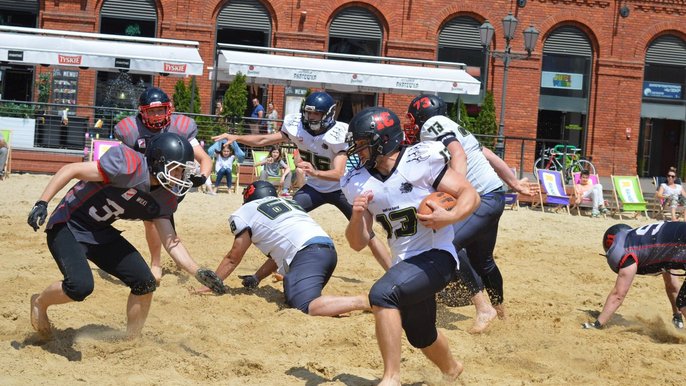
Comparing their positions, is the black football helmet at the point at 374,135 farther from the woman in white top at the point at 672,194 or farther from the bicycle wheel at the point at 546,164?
the bicycle wheel at the point at 546,164

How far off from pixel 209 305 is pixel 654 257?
4.05 m

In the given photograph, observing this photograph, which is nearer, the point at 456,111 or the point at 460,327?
the point at 460,327

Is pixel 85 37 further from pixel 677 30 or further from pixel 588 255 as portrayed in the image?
pixel 677 30

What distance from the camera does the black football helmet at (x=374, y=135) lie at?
19.3 ft

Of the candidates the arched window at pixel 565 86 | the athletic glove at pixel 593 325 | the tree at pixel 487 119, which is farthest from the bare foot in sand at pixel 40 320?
the arched window at pixel 565 86

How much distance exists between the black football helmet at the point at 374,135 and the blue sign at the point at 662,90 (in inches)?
1045

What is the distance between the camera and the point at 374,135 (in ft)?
19.2

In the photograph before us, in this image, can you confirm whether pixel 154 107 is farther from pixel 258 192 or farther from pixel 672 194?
pixel 672 194

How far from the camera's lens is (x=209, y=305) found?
8555 millimetres

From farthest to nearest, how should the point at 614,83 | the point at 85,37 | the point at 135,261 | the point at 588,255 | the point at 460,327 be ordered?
1. the point at 614,83
2. the point at 85,37
3. the point at 588,255
4. the point at 460,327
5. the point at 135,261

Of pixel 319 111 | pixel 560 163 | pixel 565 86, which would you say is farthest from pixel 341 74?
pixel 319 111

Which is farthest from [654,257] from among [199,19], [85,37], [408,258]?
[199,19]

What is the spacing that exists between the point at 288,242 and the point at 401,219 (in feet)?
9.01

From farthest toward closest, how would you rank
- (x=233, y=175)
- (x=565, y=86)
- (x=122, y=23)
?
(x=565, y=86) → (x=122, y=23) → (x=233, y=175)
